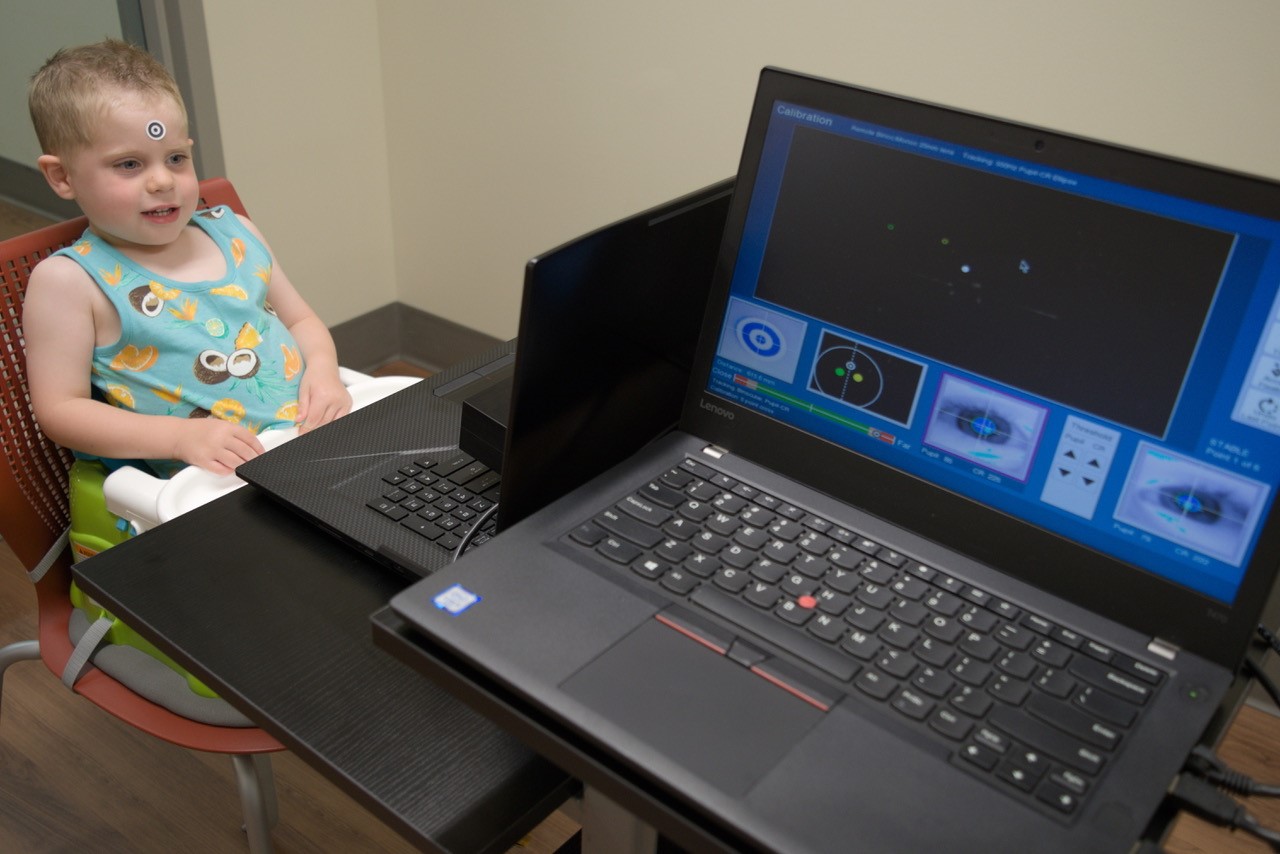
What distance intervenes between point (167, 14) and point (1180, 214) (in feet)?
6.52

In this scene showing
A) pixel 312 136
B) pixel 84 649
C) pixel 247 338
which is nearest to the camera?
pixel 84 649

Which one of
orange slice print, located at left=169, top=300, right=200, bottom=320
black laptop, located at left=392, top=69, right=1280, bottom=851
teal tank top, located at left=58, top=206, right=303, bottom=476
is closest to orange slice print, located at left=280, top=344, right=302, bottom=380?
teal tank top, located at left=58, top=206, right=303, bottom=476

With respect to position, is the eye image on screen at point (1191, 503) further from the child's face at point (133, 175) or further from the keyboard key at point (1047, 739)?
the child's face at point (133, 175)

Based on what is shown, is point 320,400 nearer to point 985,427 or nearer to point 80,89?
point 80,89

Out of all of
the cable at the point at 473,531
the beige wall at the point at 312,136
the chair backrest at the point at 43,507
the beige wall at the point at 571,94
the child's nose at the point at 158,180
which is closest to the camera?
the cable at the point at 473,531

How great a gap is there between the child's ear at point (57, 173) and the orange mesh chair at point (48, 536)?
4cm

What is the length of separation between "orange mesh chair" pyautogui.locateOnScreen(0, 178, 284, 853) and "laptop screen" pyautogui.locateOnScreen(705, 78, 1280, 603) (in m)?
0.66

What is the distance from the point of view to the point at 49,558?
119cm

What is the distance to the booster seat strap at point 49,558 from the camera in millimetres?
1187

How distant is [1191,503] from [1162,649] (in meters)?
0.09

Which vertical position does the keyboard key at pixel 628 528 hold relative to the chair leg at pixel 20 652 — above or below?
above

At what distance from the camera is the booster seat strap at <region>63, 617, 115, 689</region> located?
111 cm

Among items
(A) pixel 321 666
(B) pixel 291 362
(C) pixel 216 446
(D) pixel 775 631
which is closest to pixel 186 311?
(B) pixel 291 362

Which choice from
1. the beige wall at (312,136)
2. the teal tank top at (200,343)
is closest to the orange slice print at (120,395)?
the teal tank top at (200,343)
